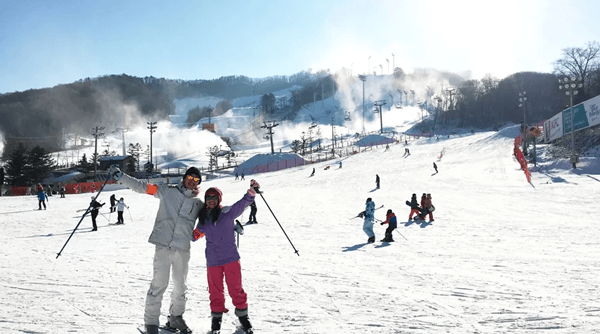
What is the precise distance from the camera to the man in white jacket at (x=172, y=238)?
12.7ft

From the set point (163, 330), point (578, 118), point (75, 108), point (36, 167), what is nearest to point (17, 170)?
point (36, 167)

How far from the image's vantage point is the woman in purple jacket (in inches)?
155

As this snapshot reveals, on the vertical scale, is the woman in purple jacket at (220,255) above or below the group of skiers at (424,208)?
above

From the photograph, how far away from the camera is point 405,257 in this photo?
27.2ft

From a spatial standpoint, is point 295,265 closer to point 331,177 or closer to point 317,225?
point 317,225

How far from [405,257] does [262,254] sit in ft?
10.3

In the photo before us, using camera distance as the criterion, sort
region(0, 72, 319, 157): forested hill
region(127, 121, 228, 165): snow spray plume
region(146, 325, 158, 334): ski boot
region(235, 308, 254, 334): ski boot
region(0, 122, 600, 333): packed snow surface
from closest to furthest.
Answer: region(146, 325, 158, 334): ski boot
region(235, 308, 254, 334): ski boot
region(0, 122, 600, 333): packed snow surface
region(127, 121, 228, 165): snow spray plume
region(0, 72, 319, 157): forested hill

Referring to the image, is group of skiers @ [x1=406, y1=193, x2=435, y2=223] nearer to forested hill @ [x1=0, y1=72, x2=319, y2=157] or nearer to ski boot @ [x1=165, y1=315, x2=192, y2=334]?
ski boot @ [x1=165, y1=315, x2=192, y2=334]

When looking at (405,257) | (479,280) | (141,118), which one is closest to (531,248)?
(405,257)

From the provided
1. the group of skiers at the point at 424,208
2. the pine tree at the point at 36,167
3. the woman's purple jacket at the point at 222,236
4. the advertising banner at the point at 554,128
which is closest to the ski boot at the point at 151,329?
the woman's purple jacket at the point at 222,236

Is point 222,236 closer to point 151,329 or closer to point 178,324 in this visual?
point 178,324

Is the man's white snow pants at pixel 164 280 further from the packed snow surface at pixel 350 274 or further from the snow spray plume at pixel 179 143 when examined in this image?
the snow spray plume at pixel 179 143

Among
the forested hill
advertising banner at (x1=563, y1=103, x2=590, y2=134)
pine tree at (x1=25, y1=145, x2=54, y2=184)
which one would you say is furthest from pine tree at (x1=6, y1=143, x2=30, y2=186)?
advertising banner at (x1=563, y1=103, x2=590, y2=134)

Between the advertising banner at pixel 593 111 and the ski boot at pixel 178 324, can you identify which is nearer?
the ski boot at pixel 178 324
